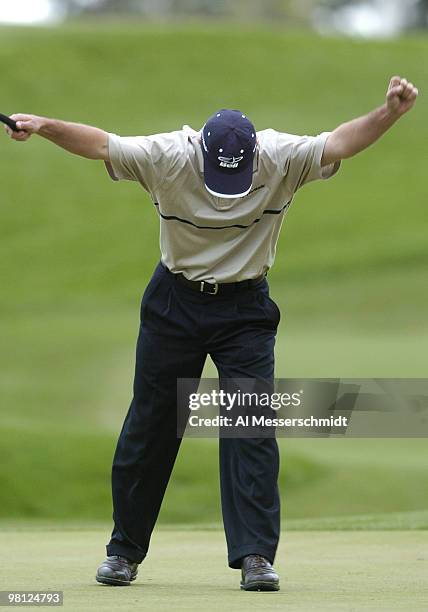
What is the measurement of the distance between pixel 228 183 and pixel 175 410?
3.16 feet

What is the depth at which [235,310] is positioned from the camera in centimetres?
545

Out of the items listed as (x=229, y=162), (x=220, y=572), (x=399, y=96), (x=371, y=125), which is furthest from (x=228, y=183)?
(x=220, y=572)

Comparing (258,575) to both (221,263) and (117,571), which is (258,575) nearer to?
(117,571)

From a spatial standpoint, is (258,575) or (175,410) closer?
(258,575)

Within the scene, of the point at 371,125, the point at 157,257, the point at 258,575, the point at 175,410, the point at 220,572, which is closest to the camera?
the point at 258,575

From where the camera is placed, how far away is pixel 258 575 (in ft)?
16.9

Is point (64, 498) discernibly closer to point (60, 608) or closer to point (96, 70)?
point (60, 608)

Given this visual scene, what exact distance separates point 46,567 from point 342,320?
14.3 m

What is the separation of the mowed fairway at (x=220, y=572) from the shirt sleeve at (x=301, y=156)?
155cm

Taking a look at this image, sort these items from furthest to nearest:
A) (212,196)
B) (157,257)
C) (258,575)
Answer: (157,257) → (212,196) → (258,575)

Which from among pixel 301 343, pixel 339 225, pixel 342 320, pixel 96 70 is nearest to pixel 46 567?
pixel 301 343

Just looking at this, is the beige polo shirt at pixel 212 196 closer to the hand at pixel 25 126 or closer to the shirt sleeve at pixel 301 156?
the shirt sleeve at pixel 301 156

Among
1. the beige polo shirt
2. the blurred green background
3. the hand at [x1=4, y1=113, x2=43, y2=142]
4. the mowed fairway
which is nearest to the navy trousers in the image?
the beige polo shirt

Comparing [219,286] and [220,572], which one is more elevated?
[219,286]
